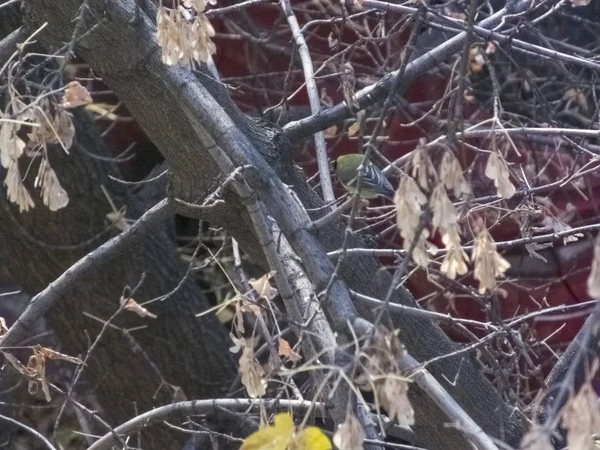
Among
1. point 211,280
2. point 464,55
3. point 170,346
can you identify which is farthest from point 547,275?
point 464,55

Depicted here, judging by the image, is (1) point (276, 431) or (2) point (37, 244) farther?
(2) point (37, 244)

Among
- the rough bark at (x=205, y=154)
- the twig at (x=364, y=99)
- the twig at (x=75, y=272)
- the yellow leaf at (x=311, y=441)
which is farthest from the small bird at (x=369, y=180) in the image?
the yellow leaf at (x=311, y=441)

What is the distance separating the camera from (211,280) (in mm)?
3693

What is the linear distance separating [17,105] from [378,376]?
0.67 meters

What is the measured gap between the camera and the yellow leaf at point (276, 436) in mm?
1110

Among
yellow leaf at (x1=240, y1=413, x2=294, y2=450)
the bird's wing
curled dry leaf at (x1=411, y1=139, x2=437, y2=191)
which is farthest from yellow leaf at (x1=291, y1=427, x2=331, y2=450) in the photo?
the bird's wing

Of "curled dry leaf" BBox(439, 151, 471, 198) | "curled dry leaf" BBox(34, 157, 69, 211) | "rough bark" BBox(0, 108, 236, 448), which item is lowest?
"rough bark" BBox(0, 108, 236, 448)

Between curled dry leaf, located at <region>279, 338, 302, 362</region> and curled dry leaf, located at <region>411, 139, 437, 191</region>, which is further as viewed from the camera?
curled dry leaf, located at <region>279, 338, 302, 362</region>

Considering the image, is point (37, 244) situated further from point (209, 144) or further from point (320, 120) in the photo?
point (209, 144)

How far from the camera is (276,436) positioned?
3.67 feet

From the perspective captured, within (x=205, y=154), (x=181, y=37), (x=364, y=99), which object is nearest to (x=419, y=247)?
(x=181, y=37)

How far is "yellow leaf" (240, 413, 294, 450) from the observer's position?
3.64 ft

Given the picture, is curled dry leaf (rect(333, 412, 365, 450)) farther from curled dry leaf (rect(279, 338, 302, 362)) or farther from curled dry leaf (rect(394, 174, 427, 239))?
curled dry leaf (rect(279, 338, 302, 362))

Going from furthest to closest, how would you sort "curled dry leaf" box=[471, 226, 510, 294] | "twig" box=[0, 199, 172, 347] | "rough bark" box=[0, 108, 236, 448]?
"rough bark" box=[0, 108, 236, 448], "twig" box=[0, 199, 172, 347], "curled dry leaf" box=[471, 226, 510, 294]
